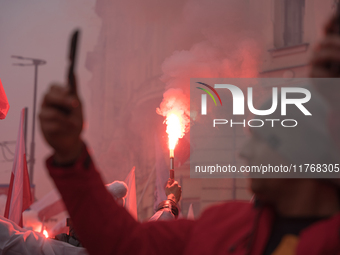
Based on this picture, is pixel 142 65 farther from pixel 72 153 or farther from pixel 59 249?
pixel 72 153

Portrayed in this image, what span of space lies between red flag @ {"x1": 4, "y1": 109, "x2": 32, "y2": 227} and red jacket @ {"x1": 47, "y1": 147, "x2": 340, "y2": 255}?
4.29 metres

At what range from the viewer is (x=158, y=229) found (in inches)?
41.9

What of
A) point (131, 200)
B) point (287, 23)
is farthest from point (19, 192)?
point (287, 23)

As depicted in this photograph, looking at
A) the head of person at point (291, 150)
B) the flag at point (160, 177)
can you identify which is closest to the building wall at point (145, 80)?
the flag at point (160, 177)

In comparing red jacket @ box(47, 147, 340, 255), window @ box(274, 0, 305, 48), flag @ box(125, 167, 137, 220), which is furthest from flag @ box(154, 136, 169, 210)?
red jacket @ box(47, 147, 340, 255)

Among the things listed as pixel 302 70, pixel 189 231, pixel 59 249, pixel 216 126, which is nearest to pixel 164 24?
pixel 216 126

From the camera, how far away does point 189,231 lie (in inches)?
43.0

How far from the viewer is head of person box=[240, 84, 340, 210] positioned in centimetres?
86

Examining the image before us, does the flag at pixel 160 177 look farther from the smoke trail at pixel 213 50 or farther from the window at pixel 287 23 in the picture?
the window at pixel 287 23

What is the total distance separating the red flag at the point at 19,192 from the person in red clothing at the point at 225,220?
4.32 m

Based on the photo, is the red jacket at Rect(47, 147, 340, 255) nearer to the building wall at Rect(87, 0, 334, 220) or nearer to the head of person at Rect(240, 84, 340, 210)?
the head of person at Rect(240, 84, 340, 210)

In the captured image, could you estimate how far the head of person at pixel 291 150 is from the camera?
0.86m

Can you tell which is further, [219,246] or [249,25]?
[249,25]

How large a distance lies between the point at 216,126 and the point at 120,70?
582 centimetres
